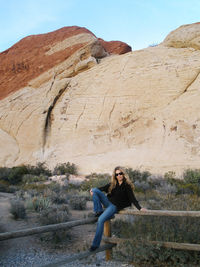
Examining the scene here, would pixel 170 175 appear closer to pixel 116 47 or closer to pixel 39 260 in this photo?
pixel 39 260

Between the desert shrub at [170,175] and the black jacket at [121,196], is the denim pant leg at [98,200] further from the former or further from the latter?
the desert shrub at [170,175]

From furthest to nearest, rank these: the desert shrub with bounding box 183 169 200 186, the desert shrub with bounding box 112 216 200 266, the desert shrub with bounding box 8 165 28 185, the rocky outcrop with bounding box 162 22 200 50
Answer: the rocky outcrop with bounding box 162 22 200 50
the desert shrub with bounding box 8 165 28 185
the desert shrub with bounding box 183 169 200 186
the desert shrub with bounding box 112 216 200 266

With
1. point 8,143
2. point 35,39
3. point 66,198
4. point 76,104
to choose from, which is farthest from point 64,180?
point 35,39

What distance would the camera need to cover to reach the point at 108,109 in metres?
17.5

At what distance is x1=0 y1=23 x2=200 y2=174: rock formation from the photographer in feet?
49.4

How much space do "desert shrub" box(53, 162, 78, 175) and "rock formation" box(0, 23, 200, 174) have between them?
0.41 m

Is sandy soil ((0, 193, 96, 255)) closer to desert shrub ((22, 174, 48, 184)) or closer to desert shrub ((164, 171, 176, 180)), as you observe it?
desert shrub ((164, 171, 176, 180))

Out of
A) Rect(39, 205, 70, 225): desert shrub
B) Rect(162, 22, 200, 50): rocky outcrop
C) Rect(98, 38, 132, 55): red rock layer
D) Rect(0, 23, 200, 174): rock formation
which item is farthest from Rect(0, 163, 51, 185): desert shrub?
Rect(98, 38, 132, 55): red rock layer

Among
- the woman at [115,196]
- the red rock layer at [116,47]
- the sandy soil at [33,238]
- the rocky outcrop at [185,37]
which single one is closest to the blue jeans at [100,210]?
the woman at [115,196]

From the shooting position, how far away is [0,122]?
21.4 m

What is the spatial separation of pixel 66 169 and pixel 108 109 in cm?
447

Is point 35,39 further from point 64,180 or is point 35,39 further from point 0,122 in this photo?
point 64,180

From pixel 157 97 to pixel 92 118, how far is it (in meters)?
4.11

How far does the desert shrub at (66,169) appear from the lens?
15913mm
